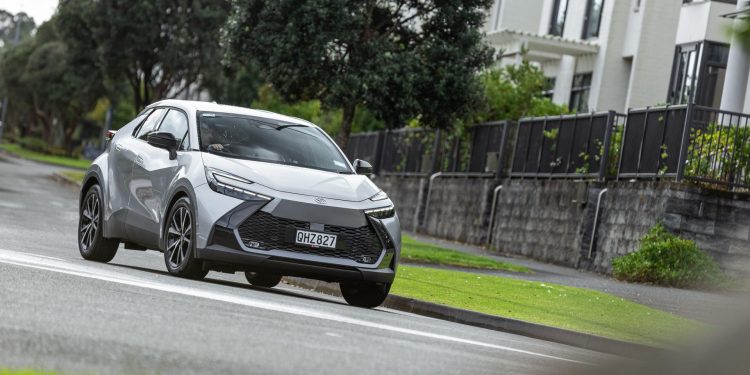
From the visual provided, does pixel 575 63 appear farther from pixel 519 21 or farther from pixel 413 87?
pixel 413 87

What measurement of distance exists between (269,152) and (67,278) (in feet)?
9.12

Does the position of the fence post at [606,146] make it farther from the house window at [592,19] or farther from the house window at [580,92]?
the house window at [592,19]

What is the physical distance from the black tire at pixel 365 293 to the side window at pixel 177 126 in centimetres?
192

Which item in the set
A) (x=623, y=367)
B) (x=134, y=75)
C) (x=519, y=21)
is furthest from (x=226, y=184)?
(x=134, y=75)

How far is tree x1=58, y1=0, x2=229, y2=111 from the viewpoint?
44.6 metres

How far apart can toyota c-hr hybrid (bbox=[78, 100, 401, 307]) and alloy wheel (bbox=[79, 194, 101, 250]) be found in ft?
0.12

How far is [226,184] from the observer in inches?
430

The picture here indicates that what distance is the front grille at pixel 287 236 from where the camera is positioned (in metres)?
10.8

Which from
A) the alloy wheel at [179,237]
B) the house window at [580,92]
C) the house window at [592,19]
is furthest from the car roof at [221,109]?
the house window at [592,19]

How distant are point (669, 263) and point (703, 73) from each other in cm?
1288

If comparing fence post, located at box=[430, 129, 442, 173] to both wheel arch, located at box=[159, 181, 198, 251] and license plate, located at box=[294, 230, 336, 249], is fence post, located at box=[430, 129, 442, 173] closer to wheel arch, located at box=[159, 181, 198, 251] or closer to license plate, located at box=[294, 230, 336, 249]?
wheel arch, located at box=[159, 181, 198, 251]

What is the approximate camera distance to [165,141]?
11.9m

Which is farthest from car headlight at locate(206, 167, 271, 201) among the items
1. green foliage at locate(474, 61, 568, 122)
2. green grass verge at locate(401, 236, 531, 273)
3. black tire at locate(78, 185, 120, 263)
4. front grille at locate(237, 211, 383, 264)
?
green foliage at locate(474, 61, 568, 122)

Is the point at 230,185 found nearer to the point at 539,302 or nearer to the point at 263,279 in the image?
the point at 263,279
